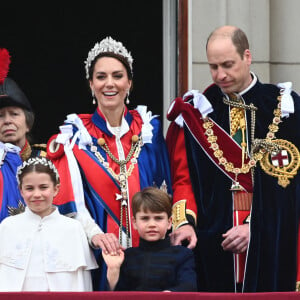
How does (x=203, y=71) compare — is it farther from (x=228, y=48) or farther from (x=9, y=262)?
(x=9, y=262)

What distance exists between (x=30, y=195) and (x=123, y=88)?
0.85 metres

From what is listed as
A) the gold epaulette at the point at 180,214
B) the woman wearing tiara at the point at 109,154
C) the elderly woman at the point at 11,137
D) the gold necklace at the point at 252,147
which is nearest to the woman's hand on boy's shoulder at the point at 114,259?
the woman wearing tiara at the point at 109,154

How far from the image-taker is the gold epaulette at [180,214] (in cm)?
696

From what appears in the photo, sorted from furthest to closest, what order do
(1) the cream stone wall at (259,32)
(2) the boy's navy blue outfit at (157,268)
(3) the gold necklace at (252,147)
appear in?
(1) the cream stone wall at (259,32) → (3) the gold necklace at (252,147) → (2) the boy's navy blue outfit at (157,268)

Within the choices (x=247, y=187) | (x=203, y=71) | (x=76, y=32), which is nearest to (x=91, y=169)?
(x=247, y=187)

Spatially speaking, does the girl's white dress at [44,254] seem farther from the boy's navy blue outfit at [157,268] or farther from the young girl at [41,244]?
the boy's navy blue outfit at [157,268]

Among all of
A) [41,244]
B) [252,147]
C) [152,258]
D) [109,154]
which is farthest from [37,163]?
[252,147]

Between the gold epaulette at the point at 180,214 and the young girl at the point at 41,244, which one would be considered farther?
the gold epaulette at the point at 180,214

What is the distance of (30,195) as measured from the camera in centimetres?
664

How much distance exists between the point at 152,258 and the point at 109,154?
0.75m

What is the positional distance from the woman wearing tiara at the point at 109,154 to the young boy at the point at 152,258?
0.33m

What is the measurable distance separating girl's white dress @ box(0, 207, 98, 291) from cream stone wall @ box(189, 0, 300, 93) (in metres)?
2.53

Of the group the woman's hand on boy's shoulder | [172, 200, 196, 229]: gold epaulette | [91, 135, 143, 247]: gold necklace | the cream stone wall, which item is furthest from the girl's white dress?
the cream stone wall

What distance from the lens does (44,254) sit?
6586 millimetres
